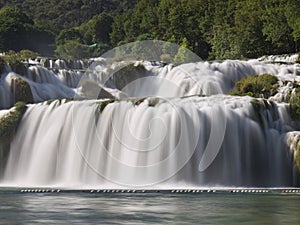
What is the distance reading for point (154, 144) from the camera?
111ft

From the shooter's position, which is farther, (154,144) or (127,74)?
(127,74)

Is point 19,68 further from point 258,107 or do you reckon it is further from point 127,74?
point 258,107

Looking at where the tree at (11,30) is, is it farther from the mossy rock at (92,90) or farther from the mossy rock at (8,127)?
the mossy rock at (8,127)

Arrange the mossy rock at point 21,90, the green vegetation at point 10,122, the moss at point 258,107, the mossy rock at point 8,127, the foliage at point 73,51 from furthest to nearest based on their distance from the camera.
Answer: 1. the foliage at point 73,51
2. the mossy rock at point 21,90
3. the green vegetation at point 10,122
4. the mossy rock at point 8,127
5. the moss at point 258,107

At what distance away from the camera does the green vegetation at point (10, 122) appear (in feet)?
125

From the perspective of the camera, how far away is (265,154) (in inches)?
1330

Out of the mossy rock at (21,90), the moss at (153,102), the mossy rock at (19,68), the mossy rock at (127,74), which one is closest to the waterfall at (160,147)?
the moss at (153,102)

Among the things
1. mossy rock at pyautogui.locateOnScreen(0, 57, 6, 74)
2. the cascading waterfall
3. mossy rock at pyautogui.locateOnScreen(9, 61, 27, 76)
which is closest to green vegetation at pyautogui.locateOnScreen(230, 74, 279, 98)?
the cascading waterfall

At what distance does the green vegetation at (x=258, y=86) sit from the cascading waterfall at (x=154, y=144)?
901cm

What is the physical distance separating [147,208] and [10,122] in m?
18.1

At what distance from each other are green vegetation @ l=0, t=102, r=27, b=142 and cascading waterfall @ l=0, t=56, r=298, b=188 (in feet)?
1.28

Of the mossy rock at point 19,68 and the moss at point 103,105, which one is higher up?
the mossy rock at point 19,68

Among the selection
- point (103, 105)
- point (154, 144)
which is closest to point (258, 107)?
point (154, 144)

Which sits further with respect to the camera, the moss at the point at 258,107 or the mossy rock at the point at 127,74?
the mossy rock at the point at 127,74
